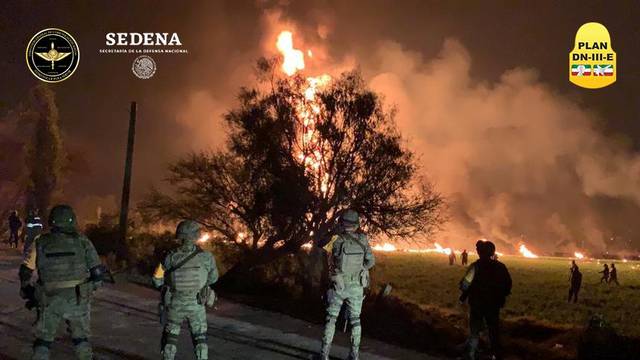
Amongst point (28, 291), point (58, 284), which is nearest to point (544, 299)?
point (58, 284)


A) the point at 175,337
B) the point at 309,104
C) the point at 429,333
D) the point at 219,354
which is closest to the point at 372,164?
the point at 309,104

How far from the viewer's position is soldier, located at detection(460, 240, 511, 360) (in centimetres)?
782

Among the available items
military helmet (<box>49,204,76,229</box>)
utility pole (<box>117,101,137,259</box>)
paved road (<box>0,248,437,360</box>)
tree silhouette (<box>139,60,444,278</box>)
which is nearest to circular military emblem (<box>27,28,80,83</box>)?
utility pole (<box>117,101,137,259</box>)

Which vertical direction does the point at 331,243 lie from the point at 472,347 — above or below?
above

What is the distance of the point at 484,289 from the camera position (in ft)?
25.6

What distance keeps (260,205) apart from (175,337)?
451 inches

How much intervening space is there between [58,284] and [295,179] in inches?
457

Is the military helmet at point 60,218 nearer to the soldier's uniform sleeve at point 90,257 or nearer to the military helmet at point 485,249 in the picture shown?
the soldier's uniform sleeve at point 90,257

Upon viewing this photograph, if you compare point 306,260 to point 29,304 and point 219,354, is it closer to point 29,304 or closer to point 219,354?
point 219,354

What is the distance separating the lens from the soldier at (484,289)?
308 inches

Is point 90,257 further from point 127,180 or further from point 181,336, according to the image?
point 127,180

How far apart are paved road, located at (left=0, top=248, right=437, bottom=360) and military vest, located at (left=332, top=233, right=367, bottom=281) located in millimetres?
1600

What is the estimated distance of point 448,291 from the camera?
85.8ft

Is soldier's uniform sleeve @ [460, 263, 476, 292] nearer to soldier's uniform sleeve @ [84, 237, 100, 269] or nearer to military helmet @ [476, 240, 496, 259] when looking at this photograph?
military helmet @ [476, 240, 496, 259]
